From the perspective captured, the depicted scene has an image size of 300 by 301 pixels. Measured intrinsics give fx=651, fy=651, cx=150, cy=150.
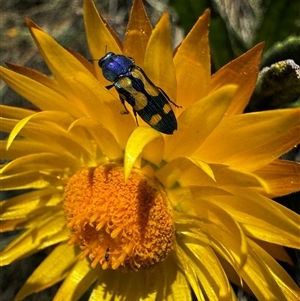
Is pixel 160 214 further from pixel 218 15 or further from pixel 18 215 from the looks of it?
pixel 218 15

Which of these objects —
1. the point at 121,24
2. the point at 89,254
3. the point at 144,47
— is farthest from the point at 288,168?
the point at 121,24

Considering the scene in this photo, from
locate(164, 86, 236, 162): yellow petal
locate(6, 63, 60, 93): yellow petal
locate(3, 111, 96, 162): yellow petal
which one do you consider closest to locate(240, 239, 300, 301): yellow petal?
locate(164, 86, 236, 162): yellow petal

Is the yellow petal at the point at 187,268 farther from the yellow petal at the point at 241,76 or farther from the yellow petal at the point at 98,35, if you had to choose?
the yellow petal at the point at 98,35

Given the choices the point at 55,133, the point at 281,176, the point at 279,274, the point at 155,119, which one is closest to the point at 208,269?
the point at 279,274

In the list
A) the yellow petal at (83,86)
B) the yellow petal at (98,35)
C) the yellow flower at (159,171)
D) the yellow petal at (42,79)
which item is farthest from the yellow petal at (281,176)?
the yellow petal at (42,79)

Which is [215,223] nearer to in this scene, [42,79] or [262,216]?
[262,216]

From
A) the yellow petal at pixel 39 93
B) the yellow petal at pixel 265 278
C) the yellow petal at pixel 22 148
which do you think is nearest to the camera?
the yellow petal at pixel 265 278
